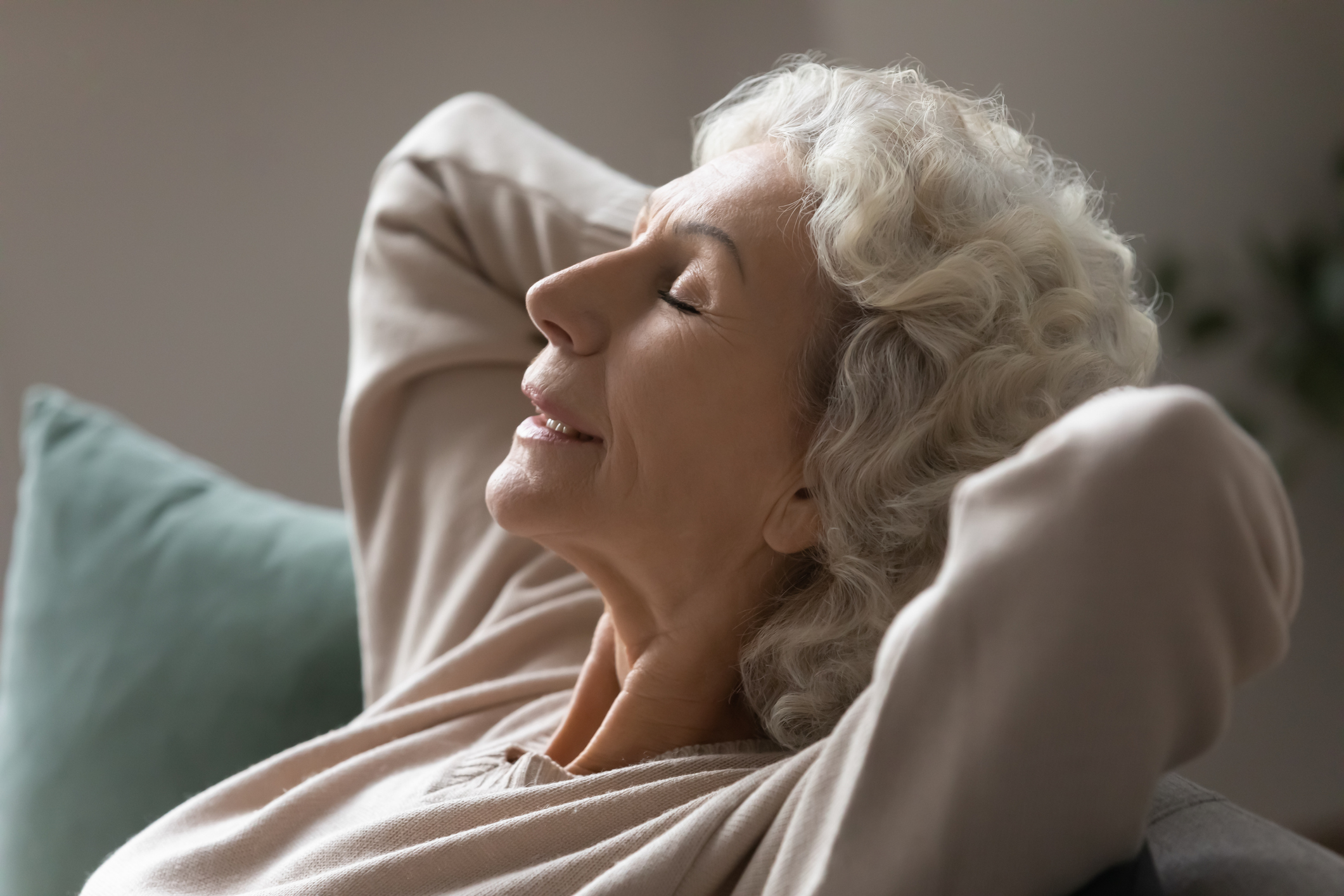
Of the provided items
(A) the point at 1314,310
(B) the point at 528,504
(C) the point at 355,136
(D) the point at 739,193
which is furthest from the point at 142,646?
(A) the point at 1314,310

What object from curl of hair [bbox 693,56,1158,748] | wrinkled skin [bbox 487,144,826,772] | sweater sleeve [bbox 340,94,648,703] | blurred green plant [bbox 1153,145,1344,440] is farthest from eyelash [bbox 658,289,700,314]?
blurred green plant [bbox 1153,145,1344,440]

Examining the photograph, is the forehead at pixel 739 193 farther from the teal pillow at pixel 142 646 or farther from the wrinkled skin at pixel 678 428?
the teal pillow at pixel 142 646

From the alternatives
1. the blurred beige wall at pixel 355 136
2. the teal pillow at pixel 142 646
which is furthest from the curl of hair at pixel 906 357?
the blurred beige wall at pixel 355 136

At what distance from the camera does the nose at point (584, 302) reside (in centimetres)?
100

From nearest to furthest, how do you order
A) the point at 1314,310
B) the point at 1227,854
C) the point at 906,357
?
1. the point at 1227,854
2. the point at 906,357
3. the point at 1314,310

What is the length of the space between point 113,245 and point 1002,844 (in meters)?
2.13

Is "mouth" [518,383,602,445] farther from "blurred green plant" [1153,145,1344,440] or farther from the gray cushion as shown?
"blurred green plant" [1153,145,1344,440]

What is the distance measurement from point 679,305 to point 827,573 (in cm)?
28

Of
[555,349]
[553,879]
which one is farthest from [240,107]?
[553,879]

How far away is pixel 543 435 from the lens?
1.02 meters

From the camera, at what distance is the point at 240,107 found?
2.22m

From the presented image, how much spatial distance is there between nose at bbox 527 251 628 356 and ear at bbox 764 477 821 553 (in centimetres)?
22

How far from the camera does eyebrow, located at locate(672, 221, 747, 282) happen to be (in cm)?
97

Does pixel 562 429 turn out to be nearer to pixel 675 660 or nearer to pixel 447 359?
pixel 675 660
